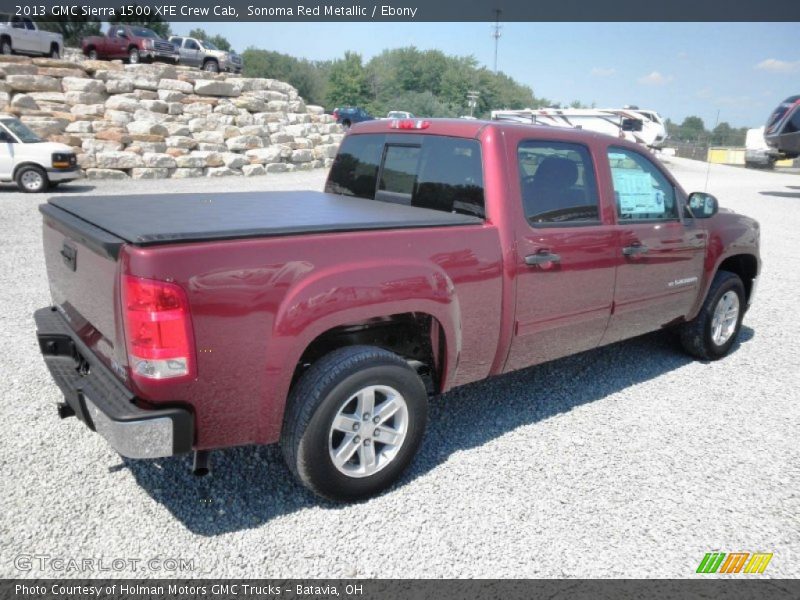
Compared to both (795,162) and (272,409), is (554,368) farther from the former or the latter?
(795,162)

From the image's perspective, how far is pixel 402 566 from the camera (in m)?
2.57

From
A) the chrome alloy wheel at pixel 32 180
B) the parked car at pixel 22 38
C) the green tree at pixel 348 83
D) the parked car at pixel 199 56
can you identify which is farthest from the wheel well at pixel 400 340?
the green tree at pixel 348 83

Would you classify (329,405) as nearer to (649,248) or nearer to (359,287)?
(359,287)

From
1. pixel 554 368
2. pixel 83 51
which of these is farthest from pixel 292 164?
pixel 554 368

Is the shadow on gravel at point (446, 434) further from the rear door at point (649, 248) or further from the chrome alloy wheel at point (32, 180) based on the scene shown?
the chrome alloy wheel at point (32, 180)

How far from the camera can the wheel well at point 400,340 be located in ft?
9.99

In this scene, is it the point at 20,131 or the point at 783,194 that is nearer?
the point at 20,131

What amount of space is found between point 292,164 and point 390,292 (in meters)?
21.6

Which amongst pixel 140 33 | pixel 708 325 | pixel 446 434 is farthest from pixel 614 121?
pixel 446 434


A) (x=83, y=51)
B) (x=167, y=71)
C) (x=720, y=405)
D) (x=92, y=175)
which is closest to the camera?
(x=720, y=405)

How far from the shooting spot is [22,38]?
22578mm

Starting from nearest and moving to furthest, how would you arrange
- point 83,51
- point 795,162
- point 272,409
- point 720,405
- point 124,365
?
1. point 124,365
2. point 272,409
3. point 720,405
4. point 83,51
5. point 795,162

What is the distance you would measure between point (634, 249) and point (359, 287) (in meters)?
2.19

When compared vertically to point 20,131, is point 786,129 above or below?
above
